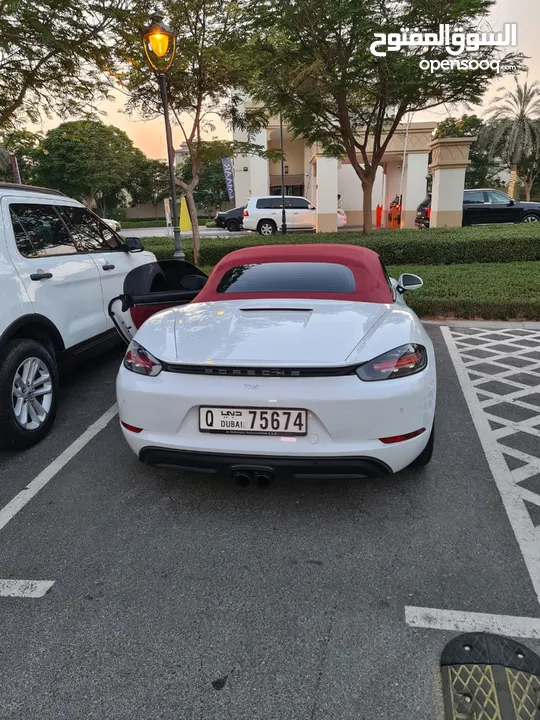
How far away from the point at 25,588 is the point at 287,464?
1306 mm

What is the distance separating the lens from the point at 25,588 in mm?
2340

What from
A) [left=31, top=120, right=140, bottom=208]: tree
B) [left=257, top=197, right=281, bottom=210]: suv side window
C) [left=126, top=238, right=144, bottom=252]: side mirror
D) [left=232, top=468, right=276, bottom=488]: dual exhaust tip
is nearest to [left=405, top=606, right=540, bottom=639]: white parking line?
[left=232, top=468, right=276, bottom=488]: dual exhaust tip

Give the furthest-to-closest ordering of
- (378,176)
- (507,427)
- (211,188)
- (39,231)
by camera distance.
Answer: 1. (211,188)
2. (378,176)
3. (39,231)
4. (507,427)

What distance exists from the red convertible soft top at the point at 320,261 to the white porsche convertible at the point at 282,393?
0.28 m

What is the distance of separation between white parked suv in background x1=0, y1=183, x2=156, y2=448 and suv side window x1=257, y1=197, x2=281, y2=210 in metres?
18.2

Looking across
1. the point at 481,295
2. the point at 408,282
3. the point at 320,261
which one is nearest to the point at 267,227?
the point at 481,295

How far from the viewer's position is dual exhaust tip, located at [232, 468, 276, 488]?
257cm

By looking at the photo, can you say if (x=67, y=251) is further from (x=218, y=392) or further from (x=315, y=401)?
(x=315, y=401)

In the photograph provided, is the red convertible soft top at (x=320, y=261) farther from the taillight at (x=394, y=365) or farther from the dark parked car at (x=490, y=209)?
the dark parked car at (x=490, y=209)

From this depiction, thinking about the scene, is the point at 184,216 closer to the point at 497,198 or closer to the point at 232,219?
the point at 497,198

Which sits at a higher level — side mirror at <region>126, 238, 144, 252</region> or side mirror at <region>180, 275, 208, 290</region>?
side mirror at <region>126, 238, 144, 252</region>

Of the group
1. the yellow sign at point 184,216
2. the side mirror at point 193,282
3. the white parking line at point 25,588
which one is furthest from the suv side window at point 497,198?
the white parking line at point 25,588

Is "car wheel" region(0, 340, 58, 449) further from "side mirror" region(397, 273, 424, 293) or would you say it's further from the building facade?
the building facade

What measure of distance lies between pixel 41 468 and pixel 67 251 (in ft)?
6.64
